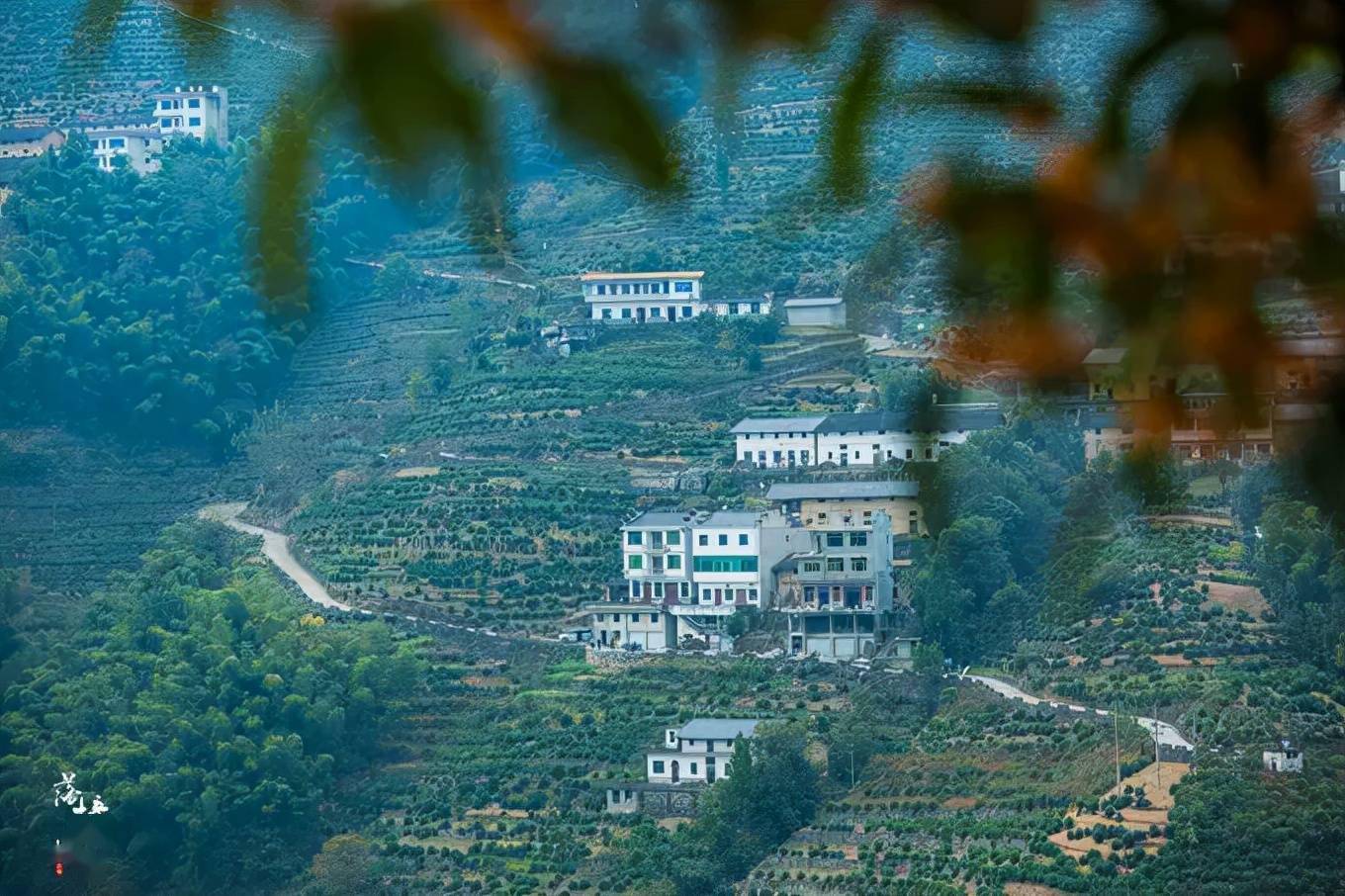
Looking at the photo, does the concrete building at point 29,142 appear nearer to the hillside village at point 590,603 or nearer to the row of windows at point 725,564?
the hillside village at point 590,603

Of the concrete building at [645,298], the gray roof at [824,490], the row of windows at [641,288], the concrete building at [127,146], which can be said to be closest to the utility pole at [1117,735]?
the gray roof at [824,490]

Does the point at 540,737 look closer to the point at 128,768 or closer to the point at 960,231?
the point at 128,768

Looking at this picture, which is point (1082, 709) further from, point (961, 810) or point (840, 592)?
point (840, 592)

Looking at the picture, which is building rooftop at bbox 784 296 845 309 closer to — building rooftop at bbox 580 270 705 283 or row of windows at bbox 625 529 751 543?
building rooftop at bbox 580 270 705 283

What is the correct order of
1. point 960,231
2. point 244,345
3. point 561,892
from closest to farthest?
point 960,231
point 561,892
point 244,345

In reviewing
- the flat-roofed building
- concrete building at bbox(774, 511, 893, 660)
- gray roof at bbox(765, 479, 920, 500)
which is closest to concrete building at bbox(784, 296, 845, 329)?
the flat-roofed building

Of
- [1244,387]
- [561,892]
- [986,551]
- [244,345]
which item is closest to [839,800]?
[561,892]
